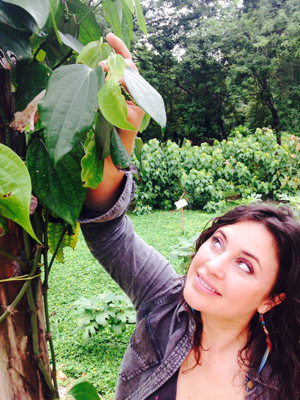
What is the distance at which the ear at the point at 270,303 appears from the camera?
0.78 m

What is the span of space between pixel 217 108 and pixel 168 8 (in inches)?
156

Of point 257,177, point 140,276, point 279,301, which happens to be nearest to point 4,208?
point 140,276

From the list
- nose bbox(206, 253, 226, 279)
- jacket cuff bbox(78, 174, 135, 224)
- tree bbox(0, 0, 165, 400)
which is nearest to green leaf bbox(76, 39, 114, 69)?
tree bbox(0, 0, 165, 400)

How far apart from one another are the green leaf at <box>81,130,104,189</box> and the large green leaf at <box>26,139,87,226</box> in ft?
0.12

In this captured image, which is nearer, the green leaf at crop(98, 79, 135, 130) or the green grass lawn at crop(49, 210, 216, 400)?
the green leaf at crop(98, 79, 135, 130)

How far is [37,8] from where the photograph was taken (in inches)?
14.6

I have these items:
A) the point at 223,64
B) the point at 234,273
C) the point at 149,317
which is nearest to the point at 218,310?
the point at 234,273

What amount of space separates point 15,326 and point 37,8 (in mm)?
395

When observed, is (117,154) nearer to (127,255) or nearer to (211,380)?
(127,255)

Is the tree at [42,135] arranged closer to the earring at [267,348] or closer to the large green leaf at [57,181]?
the large green leaf at [57,181]

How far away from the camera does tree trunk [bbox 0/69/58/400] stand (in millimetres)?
438

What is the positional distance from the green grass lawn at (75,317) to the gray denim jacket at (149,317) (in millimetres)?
1078

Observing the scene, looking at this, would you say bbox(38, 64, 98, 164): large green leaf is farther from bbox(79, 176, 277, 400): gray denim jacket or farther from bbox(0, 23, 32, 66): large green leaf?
bbox(79, 176, 277, 400): gray denim jacket

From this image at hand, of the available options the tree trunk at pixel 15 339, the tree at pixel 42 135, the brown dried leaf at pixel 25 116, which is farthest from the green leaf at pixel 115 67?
the tree trunk at pixel 15 339
